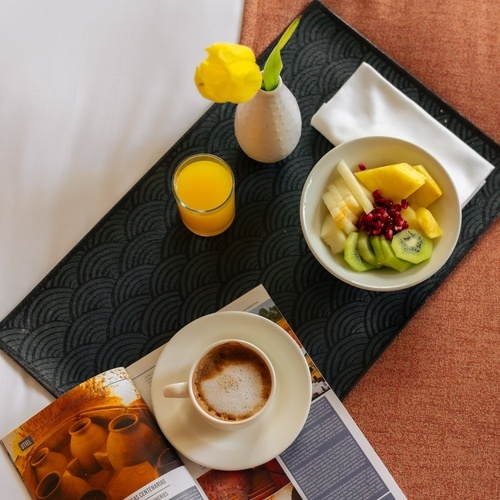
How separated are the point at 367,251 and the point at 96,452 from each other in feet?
1.75

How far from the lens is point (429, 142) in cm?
111

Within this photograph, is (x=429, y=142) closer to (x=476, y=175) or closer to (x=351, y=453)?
Answer: (x=476, y=175)

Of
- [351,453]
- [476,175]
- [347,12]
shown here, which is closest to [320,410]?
[351,453]

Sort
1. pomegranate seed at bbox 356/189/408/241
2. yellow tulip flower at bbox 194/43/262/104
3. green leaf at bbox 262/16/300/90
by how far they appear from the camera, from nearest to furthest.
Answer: yellow tulip flower at bbox 194/43/262/104 → green leaf at bbox 262/16/300/90 → pomegranate seed at bbox 356/189/408/241

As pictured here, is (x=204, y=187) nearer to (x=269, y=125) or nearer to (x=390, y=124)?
(x=269, y=125)

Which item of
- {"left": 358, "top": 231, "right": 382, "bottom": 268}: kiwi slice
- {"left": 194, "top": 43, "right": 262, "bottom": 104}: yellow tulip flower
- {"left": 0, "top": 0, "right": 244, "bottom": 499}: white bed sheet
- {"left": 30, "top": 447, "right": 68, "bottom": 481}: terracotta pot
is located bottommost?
{"left": 358, "top": 231, "right": 382, "bottom": 268}: kiwi slice

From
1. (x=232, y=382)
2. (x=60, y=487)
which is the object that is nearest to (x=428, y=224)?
(x=232, y=382)

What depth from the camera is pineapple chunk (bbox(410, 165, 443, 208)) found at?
100cm

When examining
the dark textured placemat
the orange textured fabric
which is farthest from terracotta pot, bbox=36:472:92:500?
the orange textured fabric

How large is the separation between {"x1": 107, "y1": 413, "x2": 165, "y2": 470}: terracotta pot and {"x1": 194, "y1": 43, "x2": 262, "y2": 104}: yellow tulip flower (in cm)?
53

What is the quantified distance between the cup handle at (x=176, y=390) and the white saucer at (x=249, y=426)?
50mm

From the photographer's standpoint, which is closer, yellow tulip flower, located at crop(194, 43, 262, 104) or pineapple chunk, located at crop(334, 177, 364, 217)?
yellow tulip flower, located at crop(194, 43, 262, 104)

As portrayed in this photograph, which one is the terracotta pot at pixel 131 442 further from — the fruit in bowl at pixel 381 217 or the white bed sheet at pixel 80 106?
the fruit in bowl at pixel 381 217

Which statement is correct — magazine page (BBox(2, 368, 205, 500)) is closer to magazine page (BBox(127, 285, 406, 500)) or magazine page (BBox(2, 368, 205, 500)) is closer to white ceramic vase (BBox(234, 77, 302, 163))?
magazine page (BBox(127, 285, 406, 500))
